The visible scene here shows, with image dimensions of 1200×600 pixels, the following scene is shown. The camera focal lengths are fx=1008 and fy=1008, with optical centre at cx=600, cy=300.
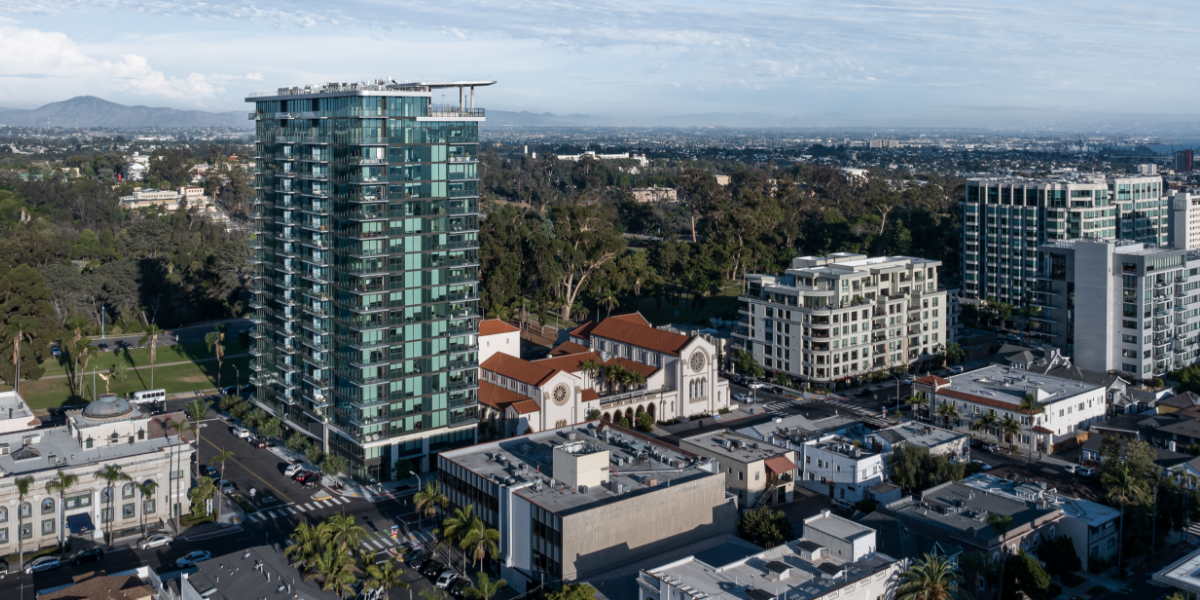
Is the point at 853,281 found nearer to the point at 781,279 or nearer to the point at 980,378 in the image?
the point at 781,279

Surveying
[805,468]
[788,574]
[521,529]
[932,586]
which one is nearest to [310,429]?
[521,529]

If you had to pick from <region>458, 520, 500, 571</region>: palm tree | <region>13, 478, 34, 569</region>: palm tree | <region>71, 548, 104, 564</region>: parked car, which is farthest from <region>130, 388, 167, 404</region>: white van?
<region>458, 520, 500, 571</region>: palm tree

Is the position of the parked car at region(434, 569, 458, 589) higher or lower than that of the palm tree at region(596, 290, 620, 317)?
lower

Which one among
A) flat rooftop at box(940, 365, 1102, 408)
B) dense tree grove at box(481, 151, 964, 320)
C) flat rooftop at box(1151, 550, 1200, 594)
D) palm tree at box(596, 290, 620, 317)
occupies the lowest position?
flat rooftop at box(1151, 550, 1200, 594)

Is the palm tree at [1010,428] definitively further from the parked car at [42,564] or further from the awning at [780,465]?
the parked car at [42,564]

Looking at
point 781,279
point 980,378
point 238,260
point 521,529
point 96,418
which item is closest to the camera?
point 521,529

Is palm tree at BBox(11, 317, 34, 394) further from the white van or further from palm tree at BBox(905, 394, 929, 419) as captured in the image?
palm tree at BBox(905, 394, 929, 419)
